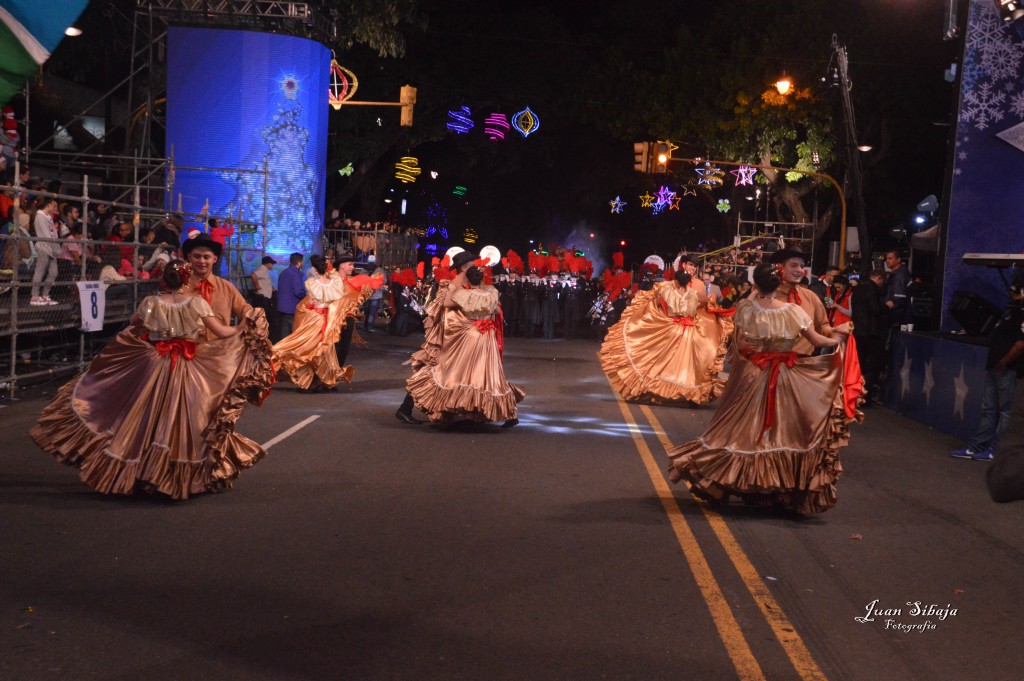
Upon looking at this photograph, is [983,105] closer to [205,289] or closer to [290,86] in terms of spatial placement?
[205,289]

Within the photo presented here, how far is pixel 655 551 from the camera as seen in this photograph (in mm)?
7086

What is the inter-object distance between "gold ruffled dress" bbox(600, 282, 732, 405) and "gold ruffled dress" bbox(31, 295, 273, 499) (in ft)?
27.2

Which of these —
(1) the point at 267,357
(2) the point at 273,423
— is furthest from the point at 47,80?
(1) the point at 267,357

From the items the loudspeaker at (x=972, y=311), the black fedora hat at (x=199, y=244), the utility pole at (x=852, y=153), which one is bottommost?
the loudspeaker at (x=972, y=311)

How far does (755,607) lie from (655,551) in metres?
1.18

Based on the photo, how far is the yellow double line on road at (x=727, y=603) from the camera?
5.10m

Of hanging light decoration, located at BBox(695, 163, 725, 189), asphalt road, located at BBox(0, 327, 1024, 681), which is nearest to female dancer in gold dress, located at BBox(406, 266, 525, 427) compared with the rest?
asphalt road, located at BBox(0, 327, 1024, 681)

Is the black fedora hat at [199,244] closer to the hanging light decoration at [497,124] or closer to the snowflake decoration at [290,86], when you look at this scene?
the snowflake decoration at [290,86]

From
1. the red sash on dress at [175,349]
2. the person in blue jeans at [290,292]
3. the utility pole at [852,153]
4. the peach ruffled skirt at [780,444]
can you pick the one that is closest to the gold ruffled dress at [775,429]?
the peach ruffled skirt at [780,444]

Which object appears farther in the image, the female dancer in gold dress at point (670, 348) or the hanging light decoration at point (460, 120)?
the hanging light decoration at point (460, 120)

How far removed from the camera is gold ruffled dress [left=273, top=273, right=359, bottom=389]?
15719 millimetres

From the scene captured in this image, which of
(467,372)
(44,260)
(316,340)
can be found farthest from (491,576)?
(44,260)

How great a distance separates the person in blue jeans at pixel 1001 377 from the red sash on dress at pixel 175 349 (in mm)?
8113

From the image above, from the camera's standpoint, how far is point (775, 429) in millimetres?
8156
